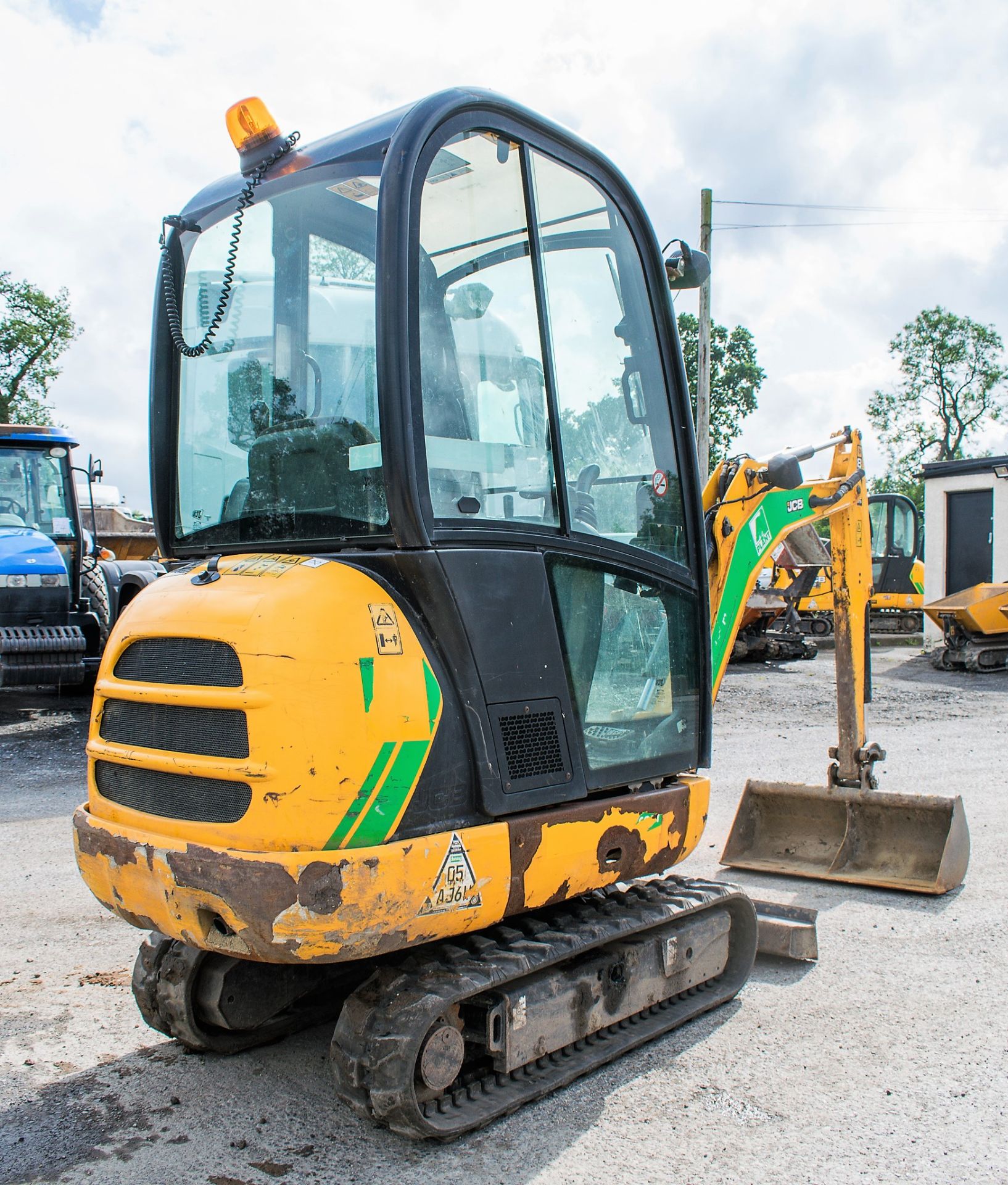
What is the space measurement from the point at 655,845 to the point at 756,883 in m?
2.12

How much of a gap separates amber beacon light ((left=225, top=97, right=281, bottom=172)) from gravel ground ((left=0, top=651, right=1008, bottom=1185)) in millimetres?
2873

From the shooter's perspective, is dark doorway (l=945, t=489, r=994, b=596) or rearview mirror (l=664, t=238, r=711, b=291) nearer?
rearview mirror (l=664, t=238, r=711, b=291)

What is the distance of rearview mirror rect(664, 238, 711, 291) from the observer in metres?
3.80

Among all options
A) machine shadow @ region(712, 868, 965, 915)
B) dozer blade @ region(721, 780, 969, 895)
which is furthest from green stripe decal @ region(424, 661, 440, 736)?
dozer blade @ region(721, 780, 969, 895)

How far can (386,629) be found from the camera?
110 inches

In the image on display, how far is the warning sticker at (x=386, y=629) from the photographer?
109 inches

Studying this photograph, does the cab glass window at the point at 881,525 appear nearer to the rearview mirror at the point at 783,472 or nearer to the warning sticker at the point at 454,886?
the rearview mirror at the point at 783,472

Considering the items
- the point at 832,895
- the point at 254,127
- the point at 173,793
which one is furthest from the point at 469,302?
the point at 832,895

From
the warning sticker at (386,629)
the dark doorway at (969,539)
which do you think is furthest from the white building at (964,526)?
the warning sticker at (386,629)

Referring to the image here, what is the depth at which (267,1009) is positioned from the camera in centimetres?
352

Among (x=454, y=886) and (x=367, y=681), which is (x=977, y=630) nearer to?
(x=454, y=886)

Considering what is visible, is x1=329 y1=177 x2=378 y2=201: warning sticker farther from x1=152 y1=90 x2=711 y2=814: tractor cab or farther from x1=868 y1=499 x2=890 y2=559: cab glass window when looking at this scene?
x1=868 y1=499 x2=890 y2=559: cab glass window

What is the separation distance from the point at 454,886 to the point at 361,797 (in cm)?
38

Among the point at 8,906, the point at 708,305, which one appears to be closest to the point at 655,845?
the point at 8,906
